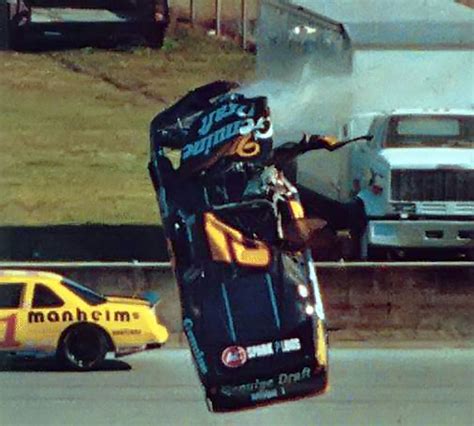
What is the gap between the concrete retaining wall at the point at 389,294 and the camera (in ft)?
38.0

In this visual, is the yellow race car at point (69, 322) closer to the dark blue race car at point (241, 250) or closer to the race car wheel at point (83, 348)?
the race car wheel at point (83, 348)

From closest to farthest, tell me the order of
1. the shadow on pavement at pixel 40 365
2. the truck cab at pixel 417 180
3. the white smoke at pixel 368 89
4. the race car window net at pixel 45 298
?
the white smoke at pixel 368 89, the truck cab at pixel 417 180, the shadow on pavement at pixel 40 365, the race car window net at pixel 45 298

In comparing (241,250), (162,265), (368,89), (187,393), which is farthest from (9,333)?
(241,250)

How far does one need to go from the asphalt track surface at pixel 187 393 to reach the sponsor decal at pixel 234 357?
138 inches

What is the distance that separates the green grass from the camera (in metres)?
11.7

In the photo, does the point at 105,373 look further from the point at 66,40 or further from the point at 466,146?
the point at 466,146

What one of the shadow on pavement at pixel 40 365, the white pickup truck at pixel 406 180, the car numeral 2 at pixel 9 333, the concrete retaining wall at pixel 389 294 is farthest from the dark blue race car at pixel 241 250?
the concrete retaining wall at pixel 389 294

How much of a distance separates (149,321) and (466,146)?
2.76 m

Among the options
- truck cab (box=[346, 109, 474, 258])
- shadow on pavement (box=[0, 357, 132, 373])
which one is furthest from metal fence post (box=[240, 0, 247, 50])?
shadow on pavement (box=[0, 357, 132, 373])

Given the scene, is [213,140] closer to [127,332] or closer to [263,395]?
[263,395]

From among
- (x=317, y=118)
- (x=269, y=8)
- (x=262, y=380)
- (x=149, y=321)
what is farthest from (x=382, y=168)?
(x=262, y=380)

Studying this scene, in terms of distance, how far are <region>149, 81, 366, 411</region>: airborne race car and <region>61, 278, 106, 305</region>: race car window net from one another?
514 cm

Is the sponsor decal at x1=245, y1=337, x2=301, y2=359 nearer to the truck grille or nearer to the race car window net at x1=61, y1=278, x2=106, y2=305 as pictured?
the race car window net at x1=61, y1=278, x2=106, y2=305

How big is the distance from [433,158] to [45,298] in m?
3.22
